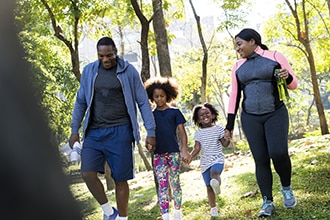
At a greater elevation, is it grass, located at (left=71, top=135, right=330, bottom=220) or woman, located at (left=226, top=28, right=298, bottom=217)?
woman, located at (left=226, top=28, right=298, bottom=217)

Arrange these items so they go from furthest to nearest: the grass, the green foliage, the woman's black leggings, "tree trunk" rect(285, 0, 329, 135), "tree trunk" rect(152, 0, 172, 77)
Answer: "tree trunk" rect(285, 0, 329, 135), the green foliage, "tree trunk" rect(152, 0, 172, 77), the grass, the woman's black leggings

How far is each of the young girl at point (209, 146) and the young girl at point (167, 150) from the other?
11.3 inches

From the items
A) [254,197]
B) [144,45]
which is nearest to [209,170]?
[254,197]

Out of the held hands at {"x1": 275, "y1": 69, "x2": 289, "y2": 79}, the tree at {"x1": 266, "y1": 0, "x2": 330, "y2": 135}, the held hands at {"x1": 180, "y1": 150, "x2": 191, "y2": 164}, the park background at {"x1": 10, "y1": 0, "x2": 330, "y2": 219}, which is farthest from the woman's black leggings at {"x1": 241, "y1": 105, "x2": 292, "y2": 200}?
the tree at {"x1": 266, "y1": 0, "x2": 330, "y2": 135}

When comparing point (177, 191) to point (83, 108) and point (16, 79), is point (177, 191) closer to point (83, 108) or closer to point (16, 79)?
point (83, 108)

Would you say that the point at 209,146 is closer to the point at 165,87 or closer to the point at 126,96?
the point at 165,87

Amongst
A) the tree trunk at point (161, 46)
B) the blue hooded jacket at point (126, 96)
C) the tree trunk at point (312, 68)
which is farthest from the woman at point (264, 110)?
the tree trunk at point (312, 68)

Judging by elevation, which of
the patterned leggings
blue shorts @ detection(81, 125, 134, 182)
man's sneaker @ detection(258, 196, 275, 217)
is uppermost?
blue shorts @ detection(81, 125, 134, 182)

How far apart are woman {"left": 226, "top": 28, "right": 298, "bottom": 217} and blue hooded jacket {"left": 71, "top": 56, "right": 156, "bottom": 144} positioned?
989mm

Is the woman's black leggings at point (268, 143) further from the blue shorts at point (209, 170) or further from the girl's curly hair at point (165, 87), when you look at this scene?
the girl's curly hair at point (165, 87)

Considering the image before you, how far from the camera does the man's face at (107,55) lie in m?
4.34

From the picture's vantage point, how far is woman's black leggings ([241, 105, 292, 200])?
456cm

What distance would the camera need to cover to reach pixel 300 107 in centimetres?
3262

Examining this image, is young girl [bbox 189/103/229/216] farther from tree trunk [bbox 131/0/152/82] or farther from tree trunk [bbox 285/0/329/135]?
tree trunk [bbox 285/0/329/135]
